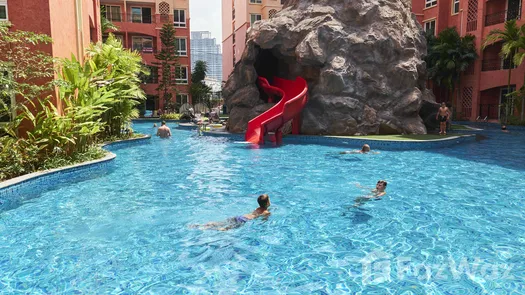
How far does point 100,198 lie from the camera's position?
760cm

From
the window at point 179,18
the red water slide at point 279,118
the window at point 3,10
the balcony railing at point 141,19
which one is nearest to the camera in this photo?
the window at point 3,10

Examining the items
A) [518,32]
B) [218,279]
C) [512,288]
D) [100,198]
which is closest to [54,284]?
[218,279]

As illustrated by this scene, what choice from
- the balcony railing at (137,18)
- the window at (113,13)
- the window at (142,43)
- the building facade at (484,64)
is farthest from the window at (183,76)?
the building facade at (484,64)

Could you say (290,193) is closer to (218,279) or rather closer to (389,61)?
(218,279)

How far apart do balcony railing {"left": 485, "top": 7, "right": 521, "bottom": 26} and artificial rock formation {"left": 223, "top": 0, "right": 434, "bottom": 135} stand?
12.3 meters

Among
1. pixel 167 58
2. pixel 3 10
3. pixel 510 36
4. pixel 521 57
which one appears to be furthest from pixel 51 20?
pixel 167 58

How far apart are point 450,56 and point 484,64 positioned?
2.88 metres

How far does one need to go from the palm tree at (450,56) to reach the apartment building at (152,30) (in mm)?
22285

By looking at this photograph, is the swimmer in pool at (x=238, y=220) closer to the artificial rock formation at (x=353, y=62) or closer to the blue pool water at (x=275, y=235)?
the blue pool water at (x=275, y=235)

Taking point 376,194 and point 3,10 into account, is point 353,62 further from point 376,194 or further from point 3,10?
point 3,10

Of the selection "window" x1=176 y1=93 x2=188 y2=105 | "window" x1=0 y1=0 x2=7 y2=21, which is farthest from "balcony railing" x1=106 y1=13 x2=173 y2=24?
"window" x1=0 y1=0 x2=7 y2=21

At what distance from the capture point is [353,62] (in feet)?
57.4

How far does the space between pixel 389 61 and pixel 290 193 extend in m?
12.0

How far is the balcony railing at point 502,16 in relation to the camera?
2592 centimetres
